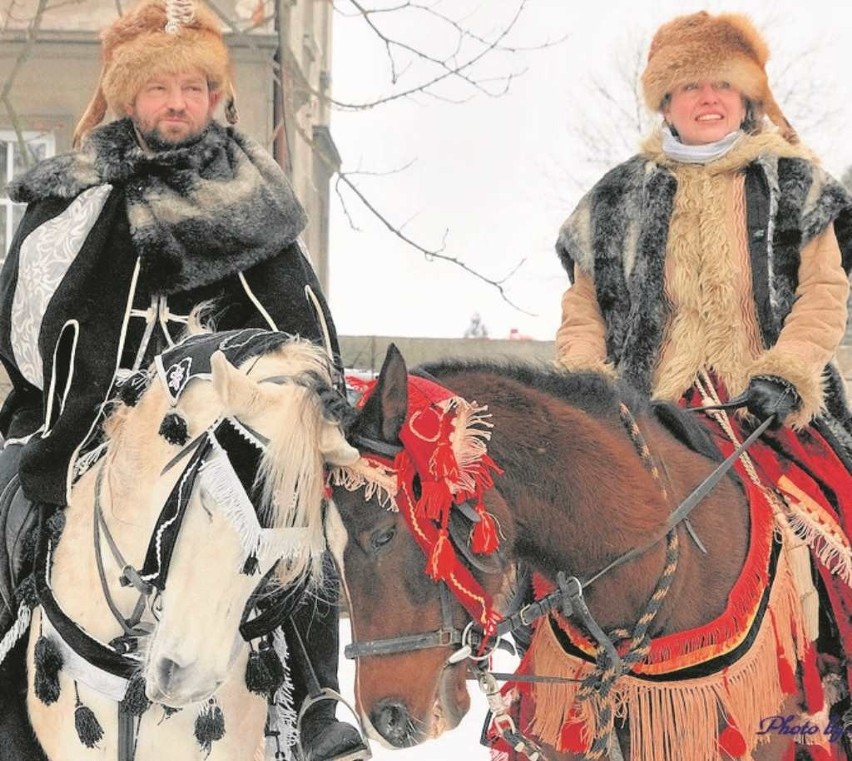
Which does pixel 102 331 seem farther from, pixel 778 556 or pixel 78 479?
pixel 778 556

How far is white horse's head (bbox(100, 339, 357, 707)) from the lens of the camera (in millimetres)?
2373

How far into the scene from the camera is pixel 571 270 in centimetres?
382

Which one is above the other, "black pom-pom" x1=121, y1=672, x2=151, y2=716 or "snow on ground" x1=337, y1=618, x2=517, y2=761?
"black pom-pom" x1=121, y1=672, x2=151, y2=716

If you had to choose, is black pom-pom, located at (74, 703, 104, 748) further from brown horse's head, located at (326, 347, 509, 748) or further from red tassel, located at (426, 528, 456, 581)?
red tassel, located at (426, 528, 456, 581)

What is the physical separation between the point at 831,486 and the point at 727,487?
40 centimetres

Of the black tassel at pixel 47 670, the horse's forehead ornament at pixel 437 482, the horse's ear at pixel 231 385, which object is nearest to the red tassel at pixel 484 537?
the horse's forehead ornament at pixel 437 482

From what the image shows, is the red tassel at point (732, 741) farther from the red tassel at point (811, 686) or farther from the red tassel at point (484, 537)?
the red tassel at point (484, 537)

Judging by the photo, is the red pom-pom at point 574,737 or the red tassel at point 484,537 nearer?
the red tassel at point 484,537

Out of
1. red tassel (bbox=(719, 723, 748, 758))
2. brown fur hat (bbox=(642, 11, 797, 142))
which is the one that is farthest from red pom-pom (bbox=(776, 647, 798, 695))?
brown fur hat (bbox=(642, 11, 797, 142))

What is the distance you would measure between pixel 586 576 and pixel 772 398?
798 millimetres

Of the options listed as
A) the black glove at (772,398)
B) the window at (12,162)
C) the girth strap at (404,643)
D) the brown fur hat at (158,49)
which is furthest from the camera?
the window at (12,162)

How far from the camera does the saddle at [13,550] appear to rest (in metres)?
3.11

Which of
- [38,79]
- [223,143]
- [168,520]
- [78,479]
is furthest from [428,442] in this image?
[38,79]

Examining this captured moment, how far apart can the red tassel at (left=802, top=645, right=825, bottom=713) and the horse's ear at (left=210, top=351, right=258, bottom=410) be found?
1.52 metres
